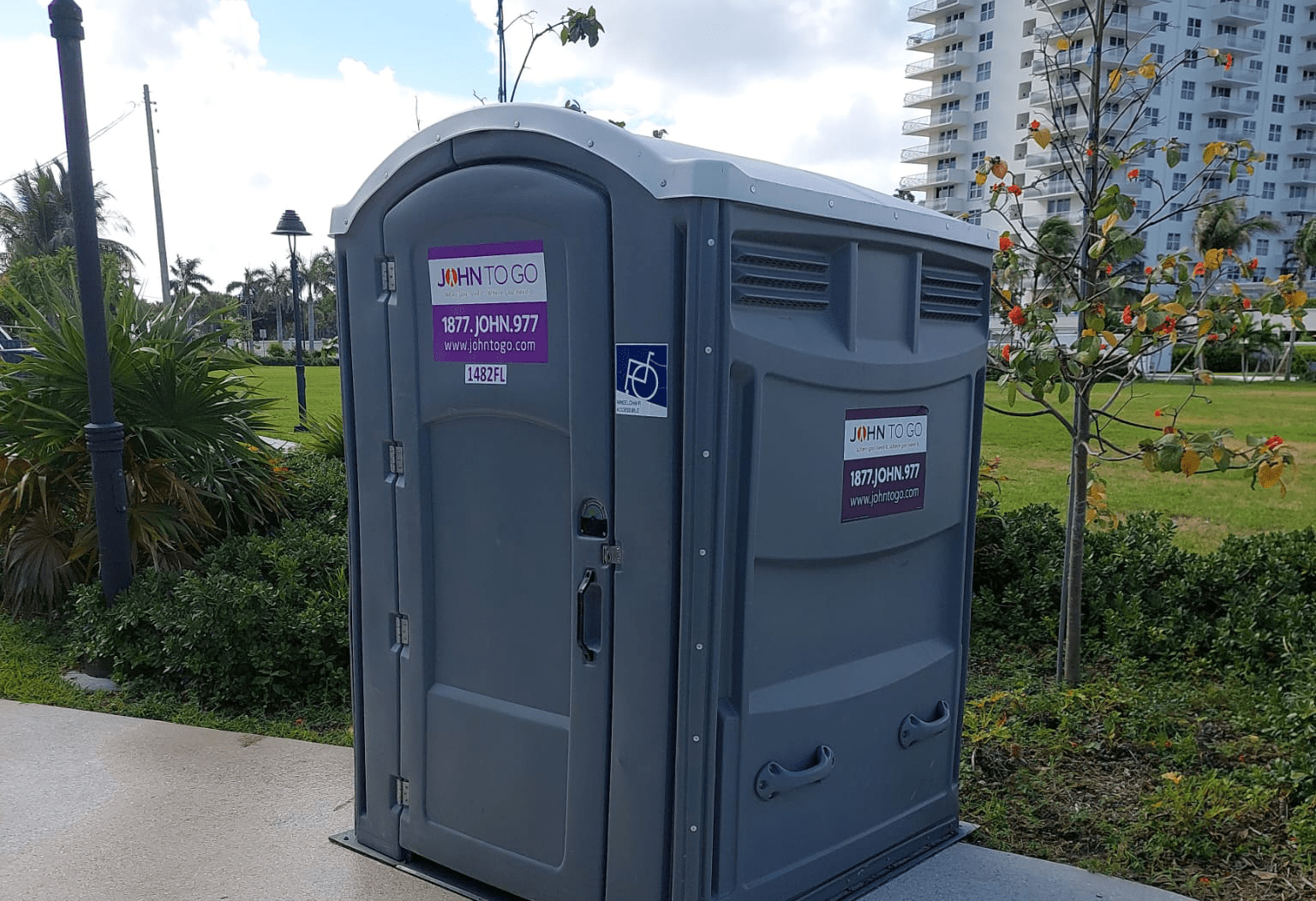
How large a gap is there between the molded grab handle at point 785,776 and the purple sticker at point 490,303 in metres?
Result: 1.23

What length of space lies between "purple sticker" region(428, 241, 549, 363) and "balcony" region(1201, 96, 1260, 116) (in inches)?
3162

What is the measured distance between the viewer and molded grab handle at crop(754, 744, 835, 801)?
8.59ft

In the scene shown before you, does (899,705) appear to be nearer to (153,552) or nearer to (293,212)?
(153,552)

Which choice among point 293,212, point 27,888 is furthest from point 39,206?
point 27,888

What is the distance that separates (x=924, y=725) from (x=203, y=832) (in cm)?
243

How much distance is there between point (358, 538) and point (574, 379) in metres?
1.05

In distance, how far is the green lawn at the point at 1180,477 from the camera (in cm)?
857

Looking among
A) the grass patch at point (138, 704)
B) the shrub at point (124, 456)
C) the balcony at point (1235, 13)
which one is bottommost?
the grass patch at point (138, 704)

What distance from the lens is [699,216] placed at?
2.31m

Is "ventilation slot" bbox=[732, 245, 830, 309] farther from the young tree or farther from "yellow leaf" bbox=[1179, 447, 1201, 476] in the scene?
"yellow leaf" bbox=[1179, 447, 1201, 476]

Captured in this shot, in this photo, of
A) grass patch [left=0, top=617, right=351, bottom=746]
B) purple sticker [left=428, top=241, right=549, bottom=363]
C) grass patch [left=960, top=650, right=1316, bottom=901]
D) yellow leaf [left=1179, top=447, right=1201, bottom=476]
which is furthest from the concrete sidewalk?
purple sticker [left=428, top=241, right=549, bottom=363]

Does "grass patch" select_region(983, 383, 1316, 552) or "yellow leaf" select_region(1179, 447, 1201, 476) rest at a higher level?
"yellow leaf" select_region(1179, 447, 1201, 476)

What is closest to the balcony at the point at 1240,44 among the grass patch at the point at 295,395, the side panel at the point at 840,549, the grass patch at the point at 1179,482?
the grass patch at the point at 1179,482

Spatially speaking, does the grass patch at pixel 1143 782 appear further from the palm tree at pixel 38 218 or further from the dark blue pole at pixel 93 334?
the palm tree at pixel 38 218
